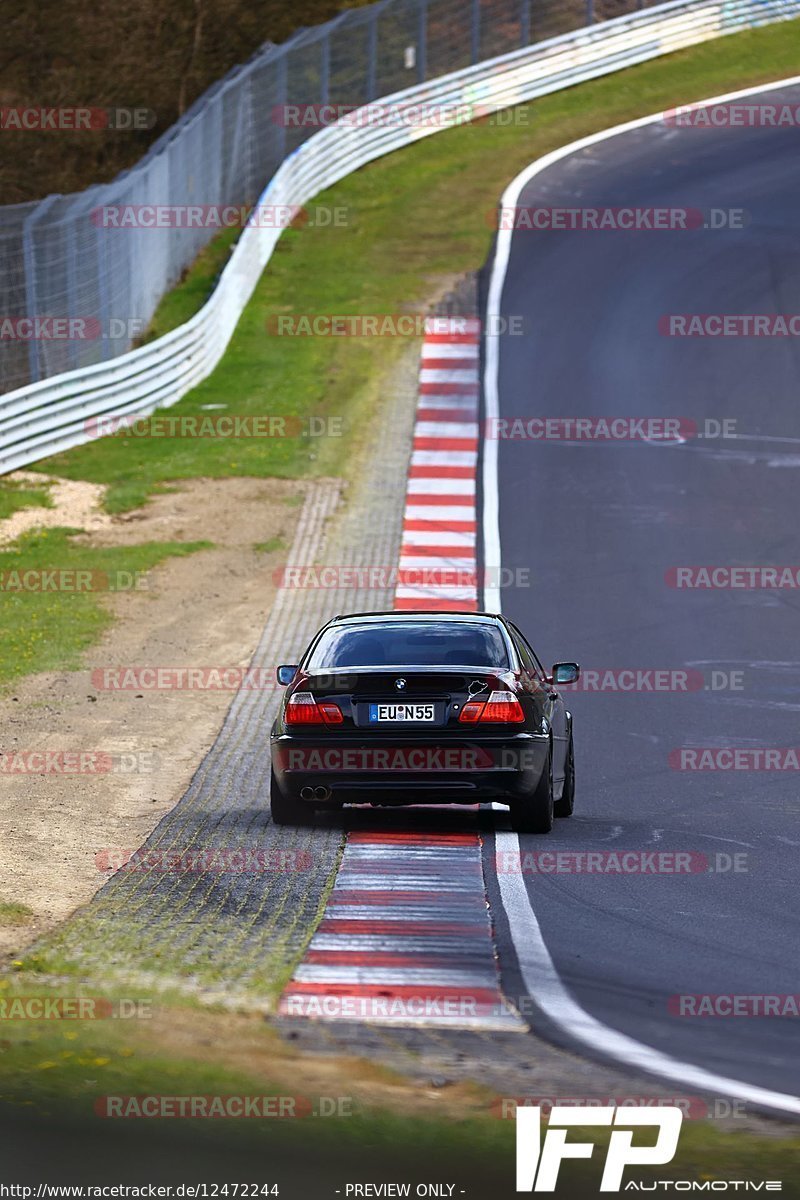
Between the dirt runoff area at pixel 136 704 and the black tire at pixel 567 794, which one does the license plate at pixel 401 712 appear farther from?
the dirt runoff area at pixel 136 704

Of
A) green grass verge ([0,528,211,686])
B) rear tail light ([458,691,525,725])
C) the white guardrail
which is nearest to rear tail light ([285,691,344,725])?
rear tail light ([458,691,525,725])

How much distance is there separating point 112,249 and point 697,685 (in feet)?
47.7

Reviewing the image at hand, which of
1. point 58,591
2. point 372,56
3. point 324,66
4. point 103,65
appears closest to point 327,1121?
point 58,591

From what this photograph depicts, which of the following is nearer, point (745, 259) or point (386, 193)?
point (745, 259)

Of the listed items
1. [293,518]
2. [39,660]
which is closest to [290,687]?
[39,660]

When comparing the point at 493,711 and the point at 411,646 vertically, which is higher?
the point at 411,646

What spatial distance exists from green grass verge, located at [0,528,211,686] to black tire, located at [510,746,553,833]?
6752 mm

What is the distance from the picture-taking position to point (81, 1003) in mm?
7355

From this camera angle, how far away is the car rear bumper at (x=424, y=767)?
1089 cm

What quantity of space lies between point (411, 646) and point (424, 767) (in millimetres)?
1008

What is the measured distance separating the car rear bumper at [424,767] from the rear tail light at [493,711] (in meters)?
0.10

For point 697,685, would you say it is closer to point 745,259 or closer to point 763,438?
point 763,438

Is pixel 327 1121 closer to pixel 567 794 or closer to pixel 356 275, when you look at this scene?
pixel 567 794

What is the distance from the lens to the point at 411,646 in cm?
1162
